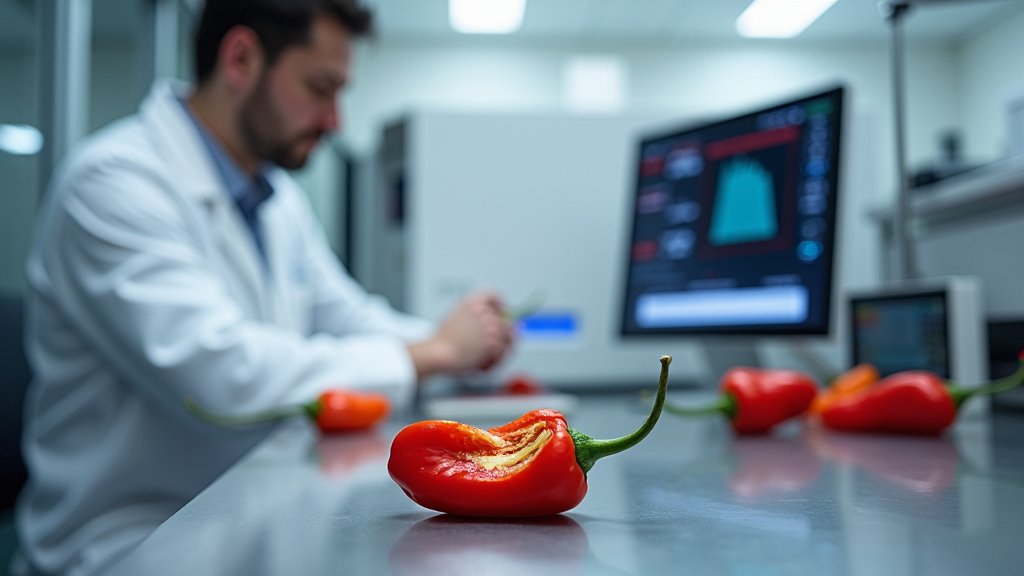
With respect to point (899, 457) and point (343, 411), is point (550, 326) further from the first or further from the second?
point (899, 457)

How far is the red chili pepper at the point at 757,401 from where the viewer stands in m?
0.90

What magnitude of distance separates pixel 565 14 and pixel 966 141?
2.60 metres

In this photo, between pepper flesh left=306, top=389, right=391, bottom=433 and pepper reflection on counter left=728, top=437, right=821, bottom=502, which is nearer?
pepper reflection on counter left=728, top=437, right=821, bottom=502

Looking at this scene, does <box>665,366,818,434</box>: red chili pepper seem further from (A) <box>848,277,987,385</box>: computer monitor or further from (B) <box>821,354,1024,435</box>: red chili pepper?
(A) <box>848,277,987,385</box>: computer monitor

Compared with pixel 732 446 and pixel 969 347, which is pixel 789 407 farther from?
pixel 969 347

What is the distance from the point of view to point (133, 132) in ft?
4.36

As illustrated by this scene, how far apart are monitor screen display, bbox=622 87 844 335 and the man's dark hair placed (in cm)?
61

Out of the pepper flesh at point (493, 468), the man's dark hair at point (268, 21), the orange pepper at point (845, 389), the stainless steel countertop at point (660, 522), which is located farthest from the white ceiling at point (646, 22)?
the pepper flesh at point (493, 468)

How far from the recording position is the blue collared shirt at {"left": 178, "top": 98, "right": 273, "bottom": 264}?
56.5 inches

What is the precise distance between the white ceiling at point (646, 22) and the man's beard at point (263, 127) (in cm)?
272

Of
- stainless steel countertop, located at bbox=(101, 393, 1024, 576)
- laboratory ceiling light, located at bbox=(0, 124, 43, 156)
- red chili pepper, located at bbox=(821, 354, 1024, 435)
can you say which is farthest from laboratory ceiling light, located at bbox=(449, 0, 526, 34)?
stainless steel countertop, located at bbox=(101, 393, 1024, 576)

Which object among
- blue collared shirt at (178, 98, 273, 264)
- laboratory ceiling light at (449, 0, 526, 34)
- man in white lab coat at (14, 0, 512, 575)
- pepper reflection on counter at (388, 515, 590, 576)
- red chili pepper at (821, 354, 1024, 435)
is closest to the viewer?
pepper reflection on counter at (388, 515, 590, 576)

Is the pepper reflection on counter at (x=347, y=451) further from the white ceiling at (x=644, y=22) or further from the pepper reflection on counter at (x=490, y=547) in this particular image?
the white ceiling at (x=644, y=22)

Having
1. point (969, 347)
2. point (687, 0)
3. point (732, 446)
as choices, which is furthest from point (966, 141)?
point (732, 446)
